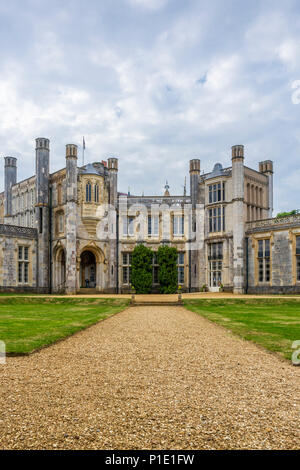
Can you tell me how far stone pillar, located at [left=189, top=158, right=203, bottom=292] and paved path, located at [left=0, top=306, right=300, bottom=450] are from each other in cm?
2486

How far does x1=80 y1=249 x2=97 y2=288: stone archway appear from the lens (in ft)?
121

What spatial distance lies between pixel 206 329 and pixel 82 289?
71.8 feet

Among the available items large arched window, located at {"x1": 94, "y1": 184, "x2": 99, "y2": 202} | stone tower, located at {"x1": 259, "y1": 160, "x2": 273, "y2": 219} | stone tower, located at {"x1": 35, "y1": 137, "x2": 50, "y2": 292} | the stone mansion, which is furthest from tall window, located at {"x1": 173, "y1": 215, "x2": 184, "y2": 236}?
stone tower, located at {"x1": 35, "y1": 137, "x2": 50, "y2": 292}

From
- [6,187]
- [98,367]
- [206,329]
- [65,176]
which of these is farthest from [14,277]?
[98,367]

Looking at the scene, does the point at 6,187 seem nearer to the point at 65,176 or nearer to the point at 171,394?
the point at 65,176

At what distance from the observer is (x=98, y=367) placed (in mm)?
6645

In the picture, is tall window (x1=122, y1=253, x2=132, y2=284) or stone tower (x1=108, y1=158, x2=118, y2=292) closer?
stone tower (x1=108, y1=158, x2=118, y2=292)

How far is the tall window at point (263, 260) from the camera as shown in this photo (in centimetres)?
2916

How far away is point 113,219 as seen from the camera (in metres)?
33.8

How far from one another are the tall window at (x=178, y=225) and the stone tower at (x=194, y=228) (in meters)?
0.90

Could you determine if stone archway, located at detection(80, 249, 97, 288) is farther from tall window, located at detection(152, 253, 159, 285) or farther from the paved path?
the paved path

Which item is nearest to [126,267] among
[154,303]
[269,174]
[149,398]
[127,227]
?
[127,227]

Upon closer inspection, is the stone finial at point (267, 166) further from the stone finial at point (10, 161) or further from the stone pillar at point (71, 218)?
the stone finial at point (10, 161)
